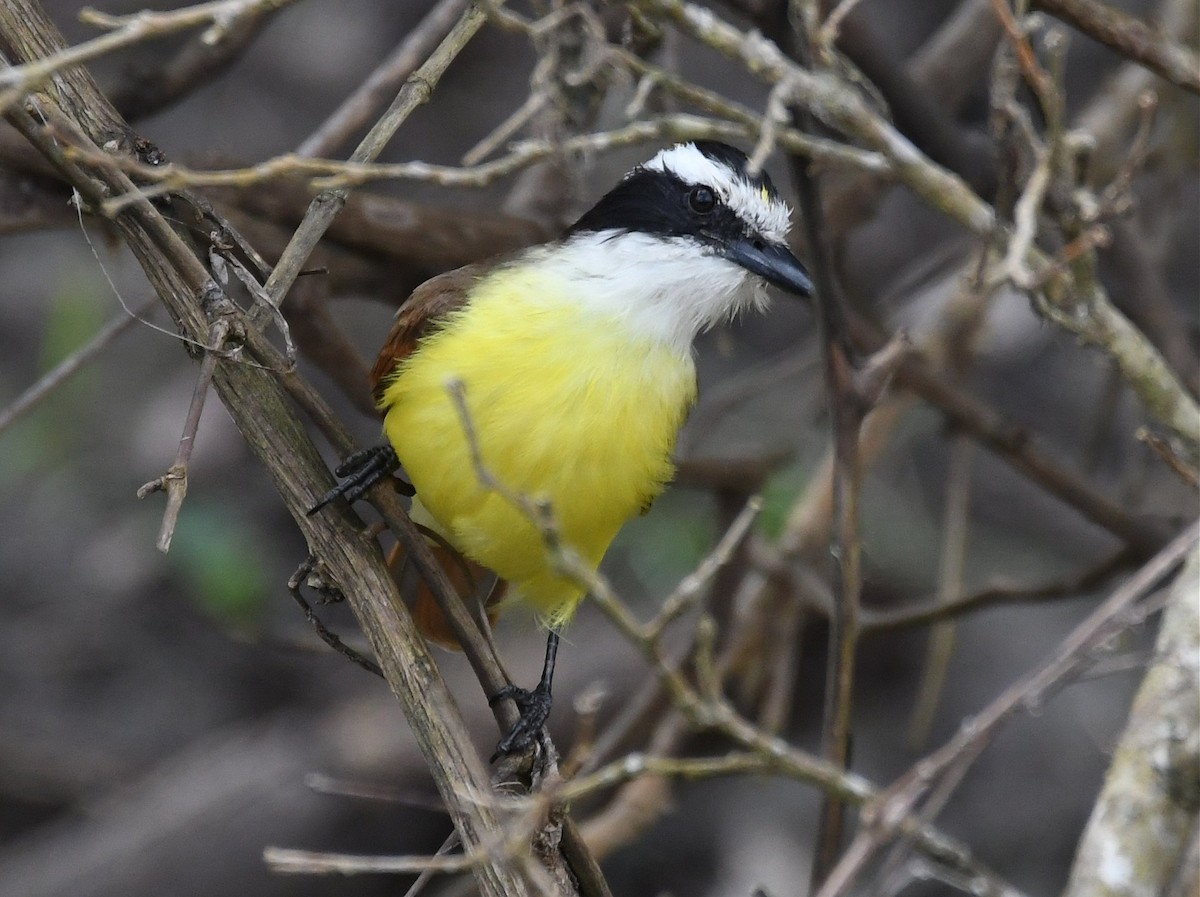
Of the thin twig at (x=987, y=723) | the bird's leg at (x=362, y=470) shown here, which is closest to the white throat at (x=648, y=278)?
the bird's leg at (x=362, y=470)

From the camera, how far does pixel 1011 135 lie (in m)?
2.64

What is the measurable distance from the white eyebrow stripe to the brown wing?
17.6 inches

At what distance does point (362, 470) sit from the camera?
2689 millimetres

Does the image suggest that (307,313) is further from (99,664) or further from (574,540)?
(99,664)

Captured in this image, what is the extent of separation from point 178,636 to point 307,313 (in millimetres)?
2213

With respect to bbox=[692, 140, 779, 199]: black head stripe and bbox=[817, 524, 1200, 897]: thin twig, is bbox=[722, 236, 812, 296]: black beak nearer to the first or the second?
bbox=[692, 140, 779, 199]: black head stripe

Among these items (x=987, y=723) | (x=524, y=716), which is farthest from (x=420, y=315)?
(x=987, y=723)

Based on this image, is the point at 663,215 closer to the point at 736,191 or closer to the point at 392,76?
the point at 736,191

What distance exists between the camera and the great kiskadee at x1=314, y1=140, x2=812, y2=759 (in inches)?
111

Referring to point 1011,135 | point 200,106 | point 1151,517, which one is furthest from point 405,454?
point 200,106

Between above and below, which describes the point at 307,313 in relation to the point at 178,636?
above

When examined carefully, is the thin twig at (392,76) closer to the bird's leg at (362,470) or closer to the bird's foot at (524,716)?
the bird's leg at (362,470)

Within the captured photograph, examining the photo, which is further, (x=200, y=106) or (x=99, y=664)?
(x=200, y=106)

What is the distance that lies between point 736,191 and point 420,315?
2.17 feet
